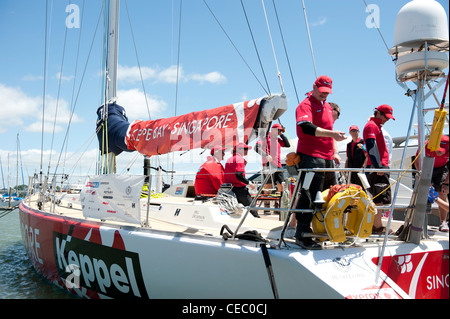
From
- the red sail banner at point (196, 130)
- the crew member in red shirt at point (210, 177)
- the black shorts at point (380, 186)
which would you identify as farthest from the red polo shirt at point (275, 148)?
the black shorts at point (380, 186)

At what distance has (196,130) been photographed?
186 inches

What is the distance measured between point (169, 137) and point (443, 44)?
3.37 metres

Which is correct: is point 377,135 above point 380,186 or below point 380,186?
above

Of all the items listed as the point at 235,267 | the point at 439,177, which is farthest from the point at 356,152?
the point at 235,267

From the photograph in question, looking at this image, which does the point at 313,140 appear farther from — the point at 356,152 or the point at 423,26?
the point at 423,26

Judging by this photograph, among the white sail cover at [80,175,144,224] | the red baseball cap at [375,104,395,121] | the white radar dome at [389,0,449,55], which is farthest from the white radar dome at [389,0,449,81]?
the white sail cover at [80,175,144,224]

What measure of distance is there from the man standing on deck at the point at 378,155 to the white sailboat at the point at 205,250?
50 centimetres

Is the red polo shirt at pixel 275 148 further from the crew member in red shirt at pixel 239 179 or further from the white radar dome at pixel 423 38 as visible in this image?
the white radar dome at pixel 423 38

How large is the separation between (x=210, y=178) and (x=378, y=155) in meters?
2.35

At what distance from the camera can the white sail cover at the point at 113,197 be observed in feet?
12.5

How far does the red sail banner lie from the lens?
172 inches

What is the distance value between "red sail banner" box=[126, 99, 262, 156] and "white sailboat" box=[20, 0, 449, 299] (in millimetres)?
14
